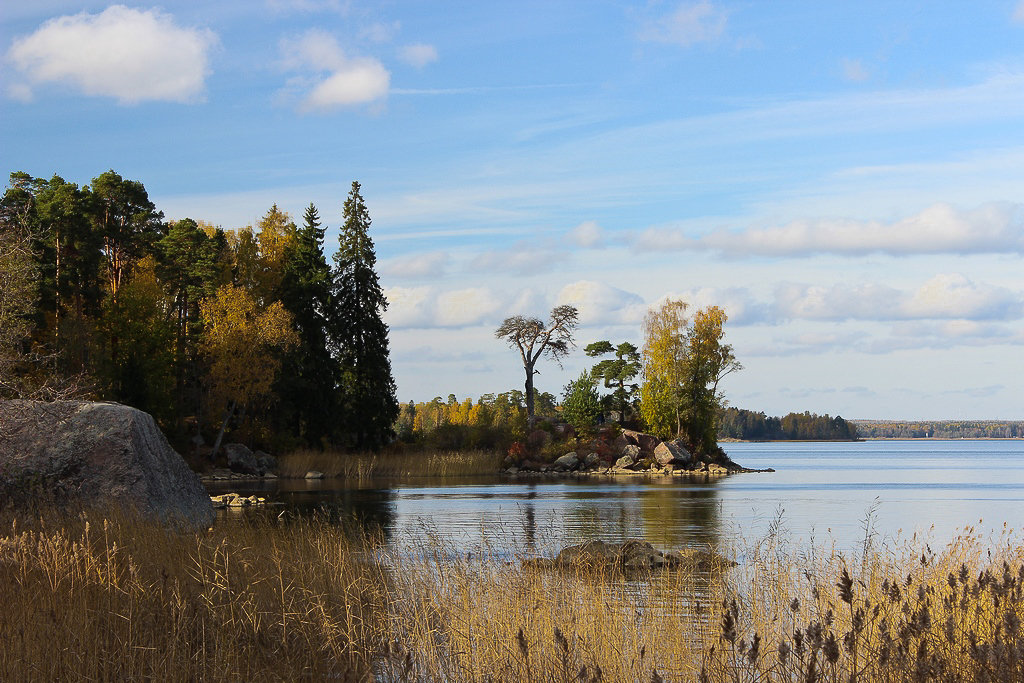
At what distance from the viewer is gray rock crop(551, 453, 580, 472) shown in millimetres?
64250

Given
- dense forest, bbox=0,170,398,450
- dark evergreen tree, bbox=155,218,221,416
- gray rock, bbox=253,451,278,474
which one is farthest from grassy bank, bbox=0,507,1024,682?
dark evergreen tree, bbox=155,218,221,416

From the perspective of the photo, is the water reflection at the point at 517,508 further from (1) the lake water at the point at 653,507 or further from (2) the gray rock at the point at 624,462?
(2) the gray rock at the point at 624,462

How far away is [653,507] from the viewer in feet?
115

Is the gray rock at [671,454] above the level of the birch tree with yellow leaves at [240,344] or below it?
below

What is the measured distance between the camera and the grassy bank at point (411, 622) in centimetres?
749

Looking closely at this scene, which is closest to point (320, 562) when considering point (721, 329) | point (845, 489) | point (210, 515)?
point (210, 515)

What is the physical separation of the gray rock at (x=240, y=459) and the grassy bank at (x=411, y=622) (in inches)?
1604

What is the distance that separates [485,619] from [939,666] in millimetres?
4611

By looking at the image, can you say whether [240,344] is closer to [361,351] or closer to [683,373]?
[361,351]

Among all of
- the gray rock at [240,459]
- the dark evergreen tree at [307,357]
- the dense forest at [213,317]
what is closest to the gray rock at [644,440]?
the dense forest at [213,317]

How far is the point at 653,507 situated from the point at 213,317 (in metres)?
27.7

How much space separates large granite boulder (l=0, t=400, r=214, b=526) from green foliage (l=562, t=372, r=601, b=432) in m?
49.4

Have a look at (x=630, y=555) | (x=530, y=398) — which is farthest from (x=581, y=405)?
(x=630, y=555)

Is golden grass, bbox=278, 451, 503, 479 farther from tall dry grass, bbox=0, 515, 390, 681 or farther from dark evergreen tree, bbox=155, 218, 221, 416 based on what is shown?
tall dry grass, bbox=0, 515, 390, 681
